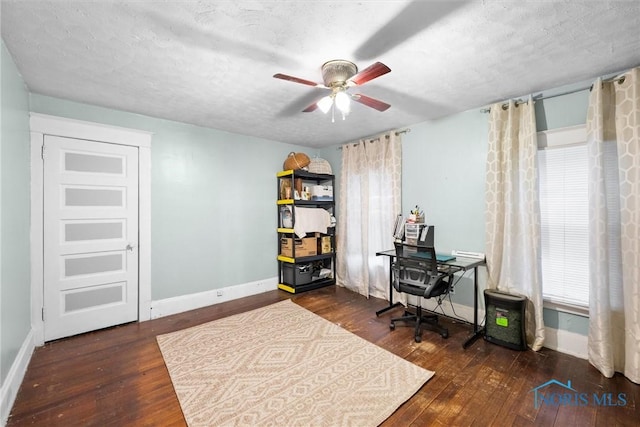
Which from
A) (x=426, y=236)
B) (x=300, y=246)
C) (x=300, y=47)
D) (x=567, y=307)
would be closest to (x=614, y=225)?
(x=567, y=307)

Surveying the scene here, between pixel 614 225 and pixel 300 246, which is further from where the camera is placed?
pixel 300 246

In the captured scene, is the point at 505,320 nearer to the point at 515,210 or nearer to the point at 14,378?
the point at 515,210

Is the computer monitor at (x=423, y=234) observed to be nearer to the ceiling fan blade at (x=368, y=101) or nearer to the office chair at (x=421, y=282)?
the office chair at (x=421, y=282)

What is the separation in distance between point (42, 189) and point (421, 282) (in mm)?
3945

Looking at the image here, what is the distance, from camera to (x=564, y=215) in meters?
2.52

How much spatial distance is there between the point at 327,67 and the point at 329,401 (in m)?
2.39

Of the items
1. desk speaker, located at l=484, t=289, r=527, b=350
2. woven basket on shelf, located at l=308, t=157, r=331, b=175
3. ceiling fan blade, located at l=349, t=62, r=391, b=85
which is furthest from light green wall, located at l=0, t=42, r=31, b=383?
desk speaker, located at l=484, t=289, r=527, b=350

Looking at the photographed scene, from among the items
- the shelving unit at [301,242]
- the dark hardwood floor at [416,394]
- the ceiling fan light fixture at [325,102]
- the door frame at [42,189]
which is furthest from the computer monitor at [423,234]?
the door frame at [42,189]

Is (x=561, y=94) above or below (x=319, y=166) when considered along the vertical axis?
above

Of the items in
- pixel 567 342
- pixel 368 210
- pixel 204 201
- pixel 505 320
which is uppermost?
pixel 204 201

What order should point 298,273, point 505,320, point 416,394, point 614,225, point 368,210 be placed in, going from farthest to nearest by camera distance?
point 298,273, point 368,210, point 505,320, point 614,225, point 416,394

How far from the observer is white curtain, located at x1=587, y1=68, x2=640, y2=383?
2.03 metres

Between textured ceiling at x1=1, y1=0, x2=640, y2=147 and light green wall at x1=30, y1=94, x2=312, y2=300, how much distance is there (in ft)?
1.81

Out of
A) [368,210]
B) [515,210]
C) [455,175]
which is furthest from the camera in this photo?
[368,210]
